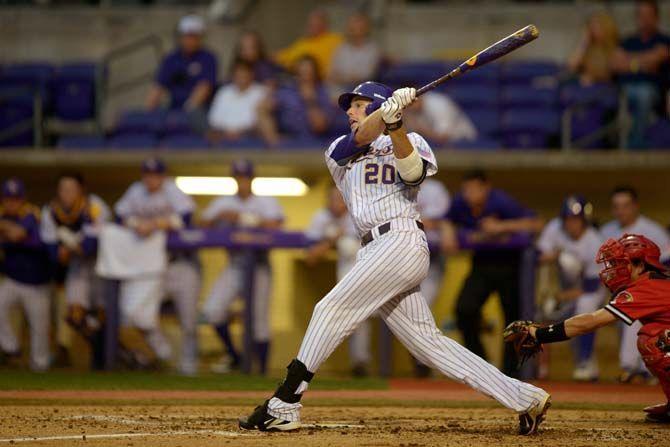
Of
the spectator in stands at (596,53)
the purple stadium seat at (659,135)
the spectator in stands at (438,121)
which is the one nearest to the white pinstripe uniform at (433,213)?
the spectator in stands at (438,121)

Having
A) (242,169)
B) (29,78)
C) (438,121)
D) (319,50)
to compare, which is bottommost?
(242,169)

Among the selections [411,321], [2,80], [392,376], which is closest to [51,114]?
[2,80]

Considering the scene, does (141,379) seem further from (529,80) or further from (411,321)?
(529,80)

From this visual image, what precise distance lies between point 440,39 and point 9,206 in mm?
5135

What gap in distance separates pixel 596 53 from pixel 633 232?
257cm

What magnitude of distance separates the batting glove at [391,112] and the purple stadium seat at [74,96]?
763 centimetres

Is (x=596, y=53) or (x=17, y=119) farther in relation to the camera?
(x=17, y=119)

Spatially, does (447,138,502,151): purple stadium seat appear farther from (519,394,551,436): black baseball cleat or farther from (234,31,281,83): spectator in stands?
(519,394,551,436): black baseball cleat

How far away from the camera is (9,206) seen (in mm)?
9969

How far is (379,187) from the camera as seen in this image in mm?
5398

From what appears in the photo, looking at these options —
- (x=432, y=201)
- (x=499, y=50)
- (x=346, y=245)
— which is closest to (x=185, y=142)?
(x=346, y=245)

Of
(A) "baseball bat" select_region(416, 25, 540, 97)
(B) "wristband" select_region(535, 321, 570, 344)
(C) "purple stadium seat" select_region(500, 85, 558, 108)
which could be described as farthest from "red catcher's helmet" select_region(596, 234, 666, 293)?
(C) "purple stadium seat" select_region(500, 85, 558, 108)

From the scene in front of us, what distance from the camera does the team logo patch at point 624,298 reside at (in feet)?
17.9

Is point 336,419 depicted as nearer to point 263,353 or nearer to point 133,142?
point 263,353
